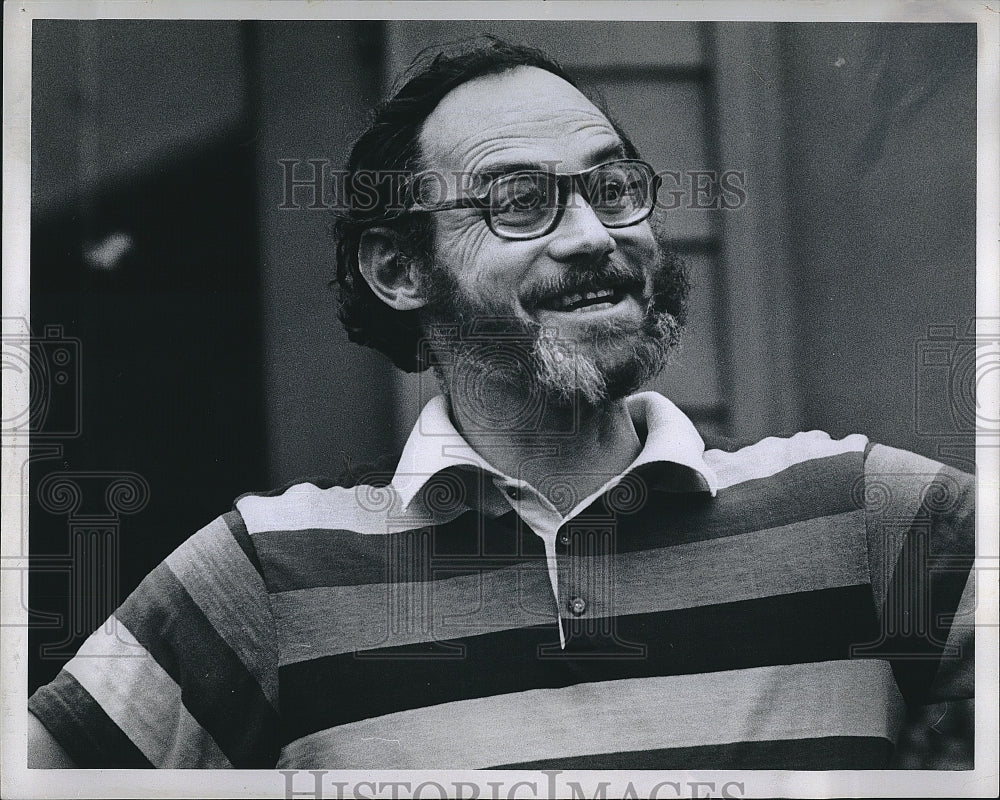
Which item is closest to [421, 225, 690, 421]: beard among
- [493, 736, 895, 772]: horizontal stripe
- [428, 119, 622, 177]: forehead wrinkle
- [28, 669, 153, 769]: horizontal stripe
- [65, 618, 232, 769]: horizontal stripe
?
[428, 119, 622, 177]: forehead wrinkle

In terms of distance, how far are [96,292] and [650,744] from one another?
1403 mm

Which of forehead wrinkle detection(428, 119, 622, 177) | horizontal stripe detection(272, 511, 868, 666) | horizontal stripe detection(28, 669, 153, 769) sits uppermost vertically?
forehead wrinkle detection(428, 119, 622, 177)

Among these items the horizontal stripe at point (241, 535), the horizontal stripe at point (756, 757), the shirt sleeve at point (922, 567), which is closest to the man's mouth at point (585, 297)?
the shirt sleeve at point (922, 567)

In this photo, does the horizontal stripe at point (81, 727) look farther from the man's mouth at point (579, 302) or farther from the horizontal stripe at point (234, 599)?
the man's mouth at point (579, 302)

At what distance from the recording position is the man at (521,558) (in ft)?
5.99

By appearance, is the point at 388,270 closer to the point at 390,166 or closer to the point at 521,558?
the point at 390,166

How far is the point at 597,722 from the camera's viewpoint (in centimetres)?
183

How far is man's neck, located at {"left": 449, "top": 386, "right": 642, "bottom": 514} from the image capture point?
1.85m

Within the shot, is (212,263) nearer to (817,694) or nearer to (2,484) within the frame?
(2,484)

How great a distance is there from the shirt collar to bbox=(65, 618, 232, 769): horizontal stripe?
0.59 meters

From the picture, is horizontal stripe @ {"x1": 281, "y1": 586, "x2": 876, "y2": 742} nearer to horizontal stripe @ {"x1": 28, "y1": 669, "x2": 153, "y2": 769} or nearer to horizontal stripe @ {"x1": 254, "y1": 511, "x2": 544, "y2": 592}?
horizontal stripe @ {"x1": 254, "y1": 511, "x2": 544, "y2": 592}

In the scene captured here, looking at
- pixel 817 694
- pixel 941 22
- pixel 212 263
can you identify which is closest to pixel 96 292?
pixel 212 263

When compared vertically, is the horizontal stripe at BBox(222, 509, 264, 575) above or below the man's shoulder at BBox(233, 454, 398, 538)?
below

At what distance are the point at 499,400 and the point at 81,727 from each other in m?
1.04
